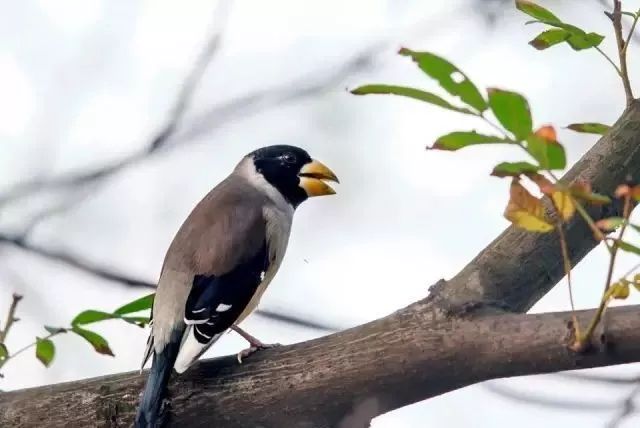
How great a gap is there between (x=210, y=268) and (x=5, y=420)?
2.59 ft

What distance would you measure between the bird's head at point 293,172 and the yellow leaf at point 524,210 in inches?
88.7

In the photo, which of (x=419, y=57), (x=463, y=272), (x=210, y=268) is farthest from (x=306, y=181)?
(x=419, y=57)

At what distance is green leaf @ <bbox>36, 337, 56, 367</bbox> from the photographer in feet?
8.45

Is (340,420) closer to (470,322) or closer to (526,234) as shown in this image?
(470,322)

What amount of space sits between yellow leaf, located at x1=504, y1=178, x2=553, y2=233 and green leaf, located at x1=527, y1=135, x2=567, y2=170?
0.14m

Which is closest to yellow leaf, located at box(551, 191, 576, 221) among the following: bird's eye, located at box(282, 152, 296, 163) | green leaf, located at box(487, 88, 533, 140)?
green leaf, located at box(487, 88, 533, 140)

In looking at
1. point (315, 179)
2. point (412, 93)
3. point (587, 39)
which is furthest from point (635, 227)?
point (315, 179)

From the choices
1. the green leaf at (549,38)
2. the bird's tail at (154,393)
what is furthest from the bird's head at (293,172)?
the green leaf at (549,38)

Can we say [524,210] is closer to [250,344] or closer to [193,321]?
[250,344]

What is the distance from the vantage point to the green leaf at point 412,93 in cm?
145

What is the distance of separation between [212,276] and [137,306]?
37 centimetres

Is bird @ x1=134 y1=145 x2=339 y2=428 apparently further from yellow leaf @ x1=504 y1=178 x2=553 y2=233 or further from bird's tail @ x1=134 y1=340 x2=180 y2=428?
yellow leaf @ x1=504 y1=178 x2=553 y2=233

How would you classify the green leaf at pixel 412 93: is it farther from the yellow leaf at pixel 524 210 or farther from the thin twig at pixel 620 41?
the thin twig at pixel 620 41

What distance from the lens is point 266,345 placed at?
2.56 m
